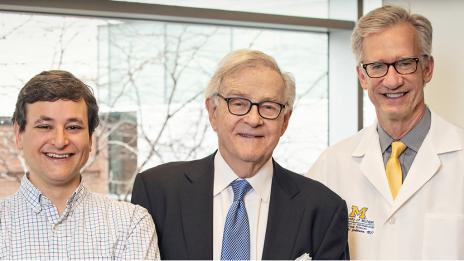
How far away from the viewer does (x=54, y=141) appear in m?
1.81

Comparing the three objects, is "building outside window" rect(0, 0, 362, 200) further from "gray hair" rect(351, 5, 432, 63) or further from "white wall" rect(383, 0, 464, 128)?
"gray hair" rect(351, 5, 432, 63)

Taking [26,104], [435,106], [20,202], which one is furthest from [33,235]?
[435,106]

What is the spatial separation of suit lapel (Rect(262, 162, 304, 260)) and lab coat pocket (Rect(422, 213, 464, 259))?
1.75ft

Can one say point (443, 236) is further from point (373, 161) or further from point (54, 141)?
point (54, 141)

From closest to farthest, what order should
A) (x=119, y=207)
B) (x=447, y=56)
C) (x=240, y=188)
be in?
(x=119, y=207) → (x=240, y=188) → (x=447, y=56)

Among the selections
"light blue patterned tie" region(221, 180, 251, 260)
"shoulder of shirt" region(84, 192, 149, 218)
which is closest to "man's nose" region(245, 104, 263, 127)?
"light blue patterned tie" region(221, 180, 251, 260)

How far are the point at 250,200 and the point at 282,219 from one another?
11 centimetres

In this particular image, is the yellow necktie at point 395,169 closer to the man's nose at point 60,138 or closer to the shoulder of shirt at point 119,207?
the shoulder of shirt at point 119,207

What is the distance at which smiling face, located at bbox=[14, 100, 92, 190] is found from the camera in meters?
1.82

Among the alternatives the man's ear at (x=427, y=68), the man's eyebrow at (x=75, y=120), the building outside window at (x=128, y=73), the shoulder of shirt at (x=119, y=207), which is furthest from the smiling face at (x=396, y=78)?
the building outside window at (x=128, y=73)

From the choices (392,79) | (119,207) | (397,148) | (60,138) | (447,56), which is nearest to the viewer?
(60,138)

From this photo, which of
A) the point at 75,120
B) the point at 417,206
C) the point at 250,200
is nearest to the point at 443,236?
the point at 417,206

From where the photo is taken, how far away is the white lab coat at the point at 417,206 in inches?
90.4

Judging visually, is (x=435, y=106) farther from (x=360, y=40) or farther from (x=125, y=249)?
(x=125, y=249)
